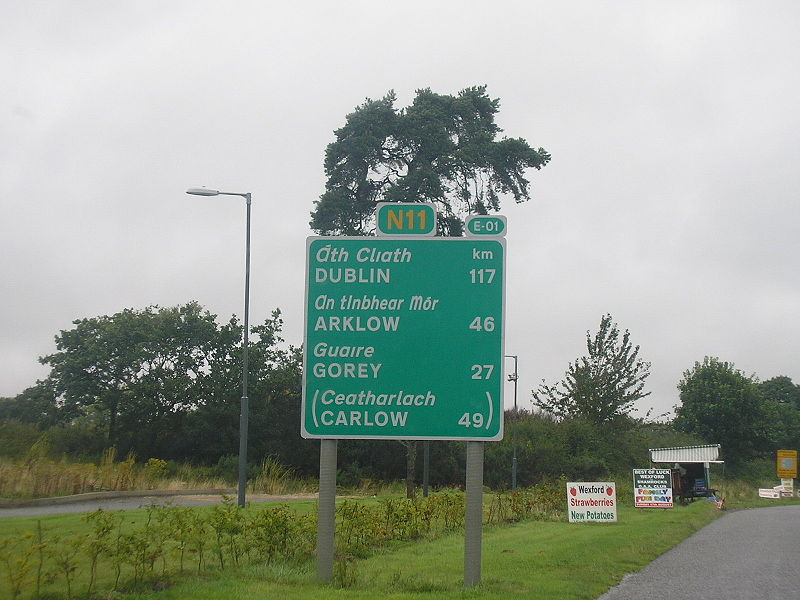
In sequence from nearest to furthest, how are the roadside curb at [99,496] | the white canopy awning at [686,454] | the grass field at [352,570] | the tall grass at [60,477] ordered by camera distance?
the grass field at [352,570]
the roadside curb at [99,496]
the tall grass at [60,477]
the white canopy awning at [686,454]


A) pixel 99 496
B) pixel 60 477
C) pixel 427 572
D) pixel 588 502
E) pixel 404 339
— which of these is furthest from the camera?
pixel 588 502

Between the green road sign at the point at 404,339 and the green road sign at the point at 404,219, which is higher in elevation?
the green road sign at the point at 404,219

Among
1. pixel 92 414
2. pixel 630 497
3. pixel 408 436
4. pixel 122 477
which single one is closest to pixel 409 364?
pixel 408 436

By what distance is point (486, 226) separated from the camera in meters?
12.5

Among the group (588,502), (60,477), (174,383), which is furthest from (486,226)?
(174,383)

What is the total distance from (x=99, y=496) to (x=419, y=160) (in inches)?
1029

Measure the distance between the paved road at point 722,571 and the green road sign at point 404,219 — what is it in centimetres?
523

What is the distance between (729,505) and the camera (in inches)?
1850

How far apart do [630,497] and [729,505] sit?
9.08m

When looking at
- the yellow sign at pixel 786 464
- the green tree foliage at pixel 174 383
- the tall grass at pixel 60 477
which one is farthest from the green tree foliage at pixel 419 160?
the yellow sign at pixel 786 464

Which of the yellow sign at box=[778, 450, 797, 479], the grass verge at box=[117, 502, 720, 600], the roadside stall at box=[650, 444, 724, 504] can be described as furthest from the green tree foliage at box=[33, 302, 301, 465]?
the yellow sign at box=[778, 450, 797, 479]

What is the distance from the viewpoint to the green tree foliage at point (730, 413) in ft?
267

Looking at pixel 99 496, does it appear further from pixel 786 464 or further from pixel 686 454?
pixel 786 464

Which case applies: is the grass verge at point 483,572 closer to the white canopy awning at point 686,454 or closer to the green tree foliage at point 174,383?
the green tree foliage at point 174,383
